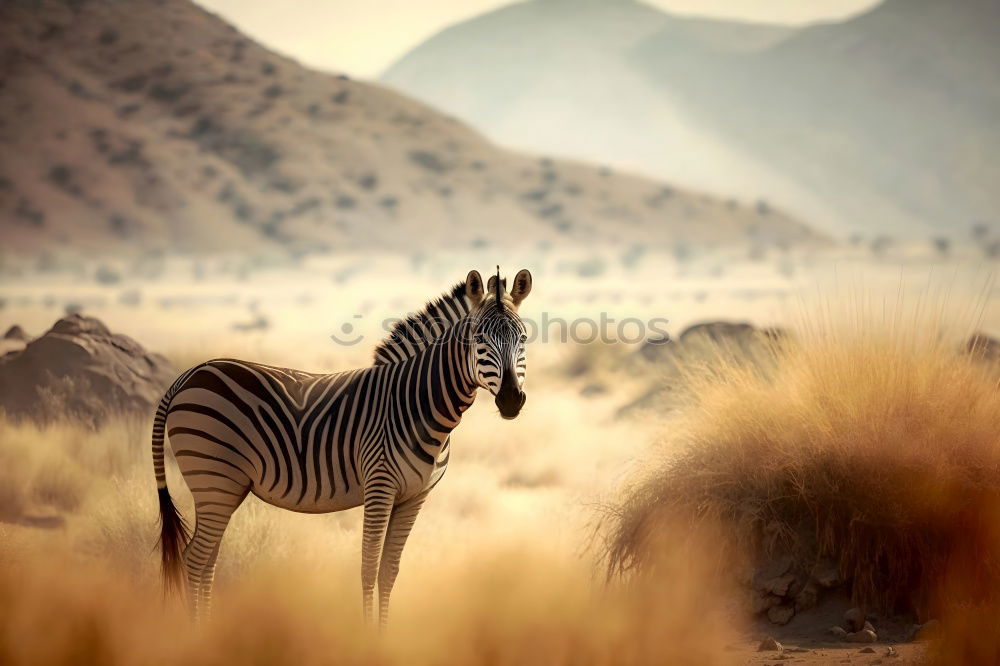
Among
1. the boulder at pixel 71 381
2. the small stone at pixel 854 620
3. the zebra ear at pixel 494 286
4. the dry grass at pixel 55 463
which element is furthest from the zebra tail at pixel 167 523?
the boulder at pixel 71 381

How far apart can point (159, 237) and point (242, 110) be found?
1684 cm

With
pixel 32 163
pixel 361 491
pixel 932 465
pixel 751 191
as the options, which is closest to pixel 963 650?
pixel 932 465

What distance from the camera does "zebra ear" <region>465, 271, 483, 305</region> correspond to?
6071mm

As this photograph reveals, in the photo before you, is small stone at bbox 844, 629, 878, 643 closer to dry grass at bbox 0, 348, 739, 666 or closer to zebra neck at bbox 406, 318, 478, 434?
dry grass at bbox 0, 348, 739, 666

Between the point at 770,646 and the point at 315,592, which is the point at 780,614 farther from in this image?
the point at 315,592

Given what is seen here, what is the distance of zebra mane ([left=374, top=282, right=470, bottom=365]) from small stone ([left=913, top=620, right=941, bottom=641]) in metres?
3.38

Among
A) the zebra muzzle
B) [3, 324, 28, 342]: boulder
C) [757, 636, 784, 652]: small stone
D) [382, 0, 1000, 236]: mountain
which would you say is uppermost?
[382, 0, 1000, 236]: mountain

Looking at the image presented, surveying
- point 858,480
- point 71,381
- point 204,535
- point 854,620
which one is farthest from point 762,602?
point 71,381

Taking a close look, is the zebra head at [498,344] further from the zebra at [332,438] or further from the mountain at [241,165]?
the mountain at [241,165]

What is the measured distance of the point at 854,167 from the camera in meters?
174

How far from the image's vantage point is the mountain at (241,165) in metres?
64.4

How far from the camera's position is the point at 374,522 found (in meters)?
6.00

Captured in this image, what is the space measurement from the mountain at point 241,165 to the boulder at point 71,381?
5009 cm

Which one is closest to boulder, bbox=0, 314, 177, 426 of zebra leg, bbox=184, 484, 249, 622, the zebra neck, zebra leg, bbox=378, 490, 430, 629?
zebra leg, bbox=184, 484, 249, 622
